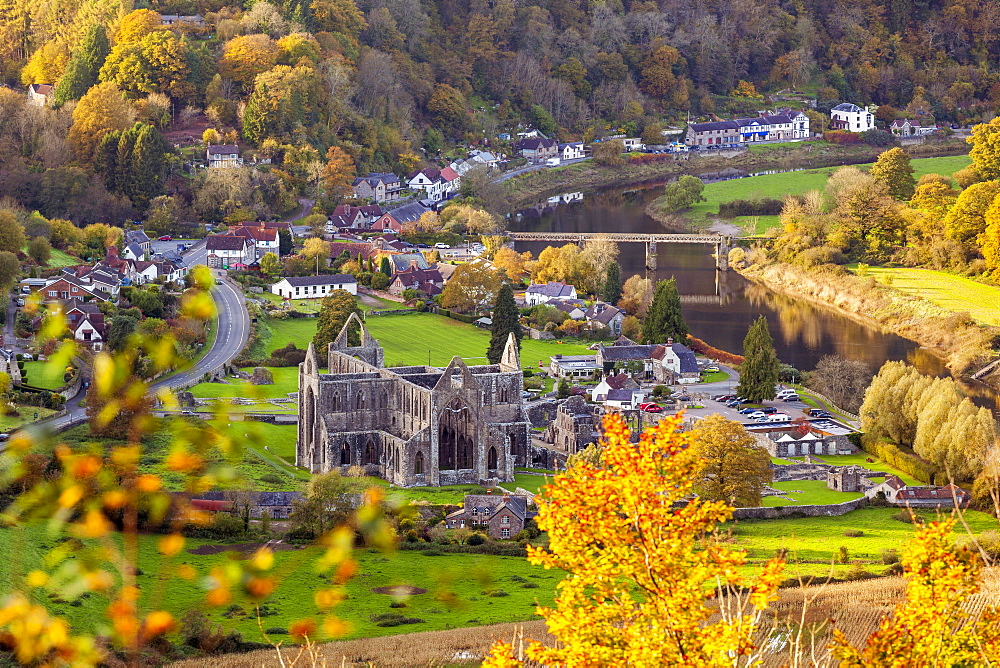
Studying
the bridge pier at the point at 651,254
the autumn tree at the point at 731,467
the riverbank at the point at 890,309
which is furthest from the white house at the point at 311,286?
the autumn tree at the point at 731,467

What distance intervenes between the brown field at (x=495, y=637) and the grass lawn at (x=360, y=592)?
42.1 inches

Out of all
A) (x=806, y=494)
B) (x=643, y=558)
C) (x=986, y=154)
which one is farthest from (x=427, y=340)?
(x=643, y=558)

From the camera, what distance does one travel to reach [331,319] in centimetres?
5766

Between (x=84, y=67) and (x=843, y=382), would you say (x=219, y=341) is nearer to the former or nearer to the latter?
(x=843, y=382)

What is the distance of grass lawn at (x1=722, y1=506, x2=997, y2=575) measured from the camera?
36844mm

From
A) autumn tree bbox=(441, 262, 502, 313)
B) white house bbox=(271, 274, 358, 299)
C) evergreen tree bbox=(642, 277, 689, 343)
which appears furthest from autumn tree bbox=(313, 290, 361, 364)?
evergreen tree bbox=(642, 277, 689, 343)

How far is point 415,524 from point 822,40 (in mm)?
118819

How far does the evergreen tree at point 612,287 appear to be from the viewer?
70062mm

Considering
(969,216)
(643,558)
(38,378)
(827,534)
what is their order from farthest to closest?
(969,216) < (38,378) < (827,534) < (643,558)

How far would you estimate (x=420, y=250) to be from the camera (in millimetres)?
81875

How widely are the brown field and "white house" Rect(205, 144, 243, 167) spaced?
2511 inches

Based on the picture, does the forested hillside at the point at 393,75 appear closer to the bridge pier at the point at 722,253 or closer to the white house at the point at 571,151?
the white house at the point at 571,151

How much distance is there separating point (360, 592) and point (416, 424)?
10172mm

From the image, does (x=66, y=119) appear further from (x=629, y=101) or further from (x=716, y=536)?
(x=716, y=536)
